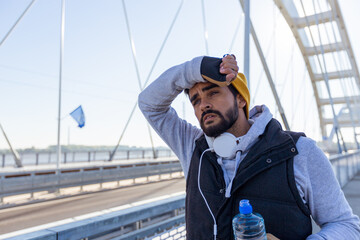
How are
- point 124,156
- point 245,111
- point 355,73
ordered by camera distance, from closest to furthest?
point 245,111 < point 124,156 < point 355,73

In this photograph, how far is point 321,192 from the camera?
4.88 ft

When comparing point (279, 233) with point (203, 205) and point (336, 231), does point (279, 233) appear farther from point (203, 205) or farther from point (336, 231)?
point (203, 205)

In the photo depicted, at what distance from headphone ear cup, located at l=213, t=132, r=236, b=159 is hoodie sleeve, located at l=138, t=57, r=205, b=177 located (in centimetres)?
37

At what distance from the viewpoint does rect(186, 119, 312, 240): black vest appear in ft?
4.66

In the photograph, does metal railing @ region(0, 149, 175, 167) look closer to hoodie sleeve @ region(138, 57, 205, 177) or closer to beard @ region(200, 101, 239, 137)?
hoodie sleeve @ region(138, 57, 205, 177)

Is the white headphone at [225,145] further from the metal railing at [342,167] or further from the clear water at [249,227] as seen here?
the metal railing at [342,167]

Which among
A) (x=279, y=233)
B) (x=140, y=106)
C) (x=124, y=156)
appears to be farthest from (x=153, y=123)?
(x=124, y=156)

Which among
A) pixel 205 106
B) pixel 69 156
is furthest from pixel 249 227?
pixel 69 156

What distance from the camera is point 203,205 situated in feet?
5.22

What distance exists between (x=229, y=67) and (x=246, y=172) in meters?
0.59

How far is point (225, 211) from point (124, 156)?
29.4 metres

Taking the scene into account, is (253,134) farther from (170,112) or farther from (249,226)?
(170,112)

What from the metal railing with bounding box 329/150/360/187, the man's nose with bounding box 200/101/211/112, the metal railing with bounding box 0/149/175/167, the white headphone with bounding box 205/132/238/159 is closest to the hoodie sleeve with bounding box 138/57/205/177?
the man's nose with bounding box 200/101/211/112

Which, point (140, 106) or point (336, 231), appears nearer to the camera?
point (336, 231)
